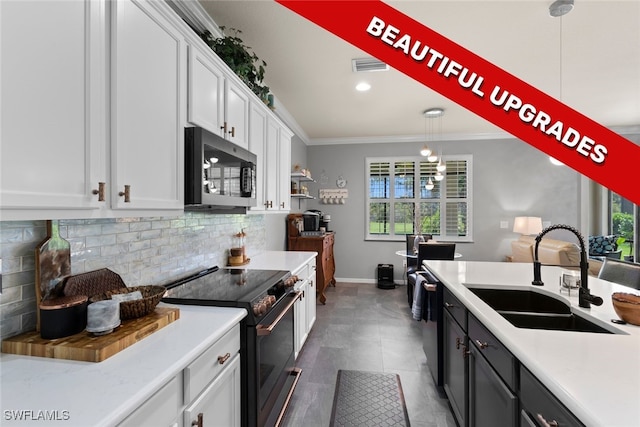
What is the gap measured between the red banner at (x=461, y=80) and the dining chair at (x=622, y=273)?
601 mm

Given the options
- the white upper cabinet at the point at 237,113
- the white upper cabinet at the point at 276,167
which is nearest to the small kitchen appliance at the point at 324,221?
the white upper cabinet at the point at 276,167

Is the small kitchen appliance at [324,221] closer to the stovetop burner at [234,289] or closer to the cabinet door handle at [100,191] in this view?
the stovetop burner at [234,289]

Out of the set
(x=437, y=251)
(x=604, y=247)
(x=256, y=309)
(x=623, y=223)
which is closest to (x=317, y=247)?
(x=437, y=251)

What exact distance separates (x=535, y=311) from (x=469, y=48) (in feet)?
7.29

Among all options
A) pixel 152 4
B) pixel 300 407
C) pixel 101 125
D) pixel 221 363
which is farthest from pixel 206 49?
pixel 300 407

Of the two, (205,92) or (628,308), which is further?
(205,92)

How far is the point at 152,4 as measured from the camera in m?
1.23

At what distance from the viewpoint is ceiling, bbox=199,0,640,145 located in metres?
2.11

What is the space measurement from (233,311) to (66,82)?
1.06m

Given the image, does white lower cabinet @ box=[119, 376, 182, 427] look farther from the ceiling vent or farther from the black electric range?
the ceiling vent

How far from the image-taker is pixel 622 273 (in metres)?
2.08

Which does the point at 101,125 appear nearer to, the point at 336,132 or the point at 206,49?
the point at 206,49

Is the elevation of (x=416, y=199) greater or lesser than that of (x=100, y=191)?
greater

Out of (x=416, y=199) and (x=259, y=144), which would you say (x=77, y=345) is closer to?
(x=259, y=144)
